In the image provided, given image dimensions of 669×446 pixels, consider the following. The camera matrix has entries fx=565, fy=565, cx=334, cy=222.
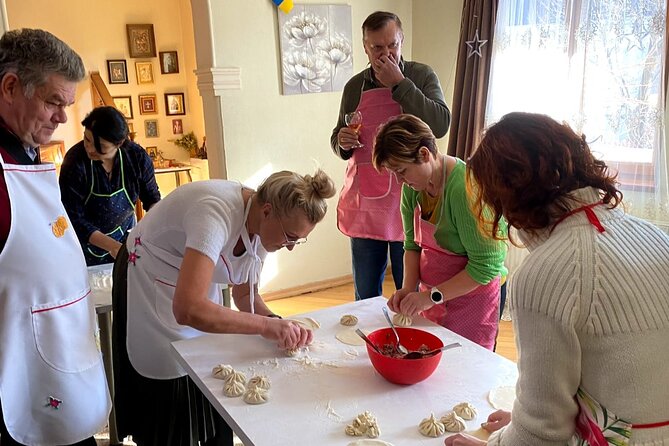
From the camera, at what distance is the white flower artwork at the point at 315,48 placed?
3.69 meters

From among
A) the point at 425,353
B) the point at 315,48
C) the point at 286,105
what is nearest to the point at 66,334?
the point at 425,353

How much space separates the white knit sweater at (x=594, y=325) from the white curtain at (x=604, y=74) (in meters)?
1.82

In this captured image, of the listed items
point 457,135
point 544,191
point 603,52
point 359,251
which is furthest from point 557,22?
point 544,191

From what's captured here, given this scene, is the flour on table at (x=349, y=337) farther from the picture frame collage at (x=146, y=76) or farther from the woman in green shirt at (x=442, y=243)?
the picture frame collage at (x=146, y=76)

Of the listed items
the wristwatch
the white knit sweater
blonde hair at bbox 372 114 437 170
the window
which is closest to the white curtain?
the window

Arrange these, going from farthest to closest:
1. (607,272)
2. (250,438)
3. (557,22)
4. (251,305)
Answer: (557,22), (251,305), (250,438), (607,272)

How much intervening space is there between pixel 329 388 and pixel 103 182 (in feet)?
5.26

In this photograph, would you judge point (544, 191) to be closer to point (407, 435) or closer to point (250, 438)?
point (407, 435)

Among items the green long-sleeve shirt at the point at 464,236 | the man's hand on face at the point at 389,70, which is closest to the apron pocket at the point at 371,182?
the man's hand on face at the point at 389,70

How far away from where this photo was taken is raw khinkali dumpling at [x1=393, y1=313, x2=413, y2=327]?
1.63 metres

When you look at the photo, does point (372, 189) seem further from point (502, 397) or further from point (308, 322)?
point (502, 397)

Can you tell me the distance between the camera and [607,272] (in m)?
0.81

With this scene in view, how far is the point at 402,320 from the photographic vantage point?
1639 mm

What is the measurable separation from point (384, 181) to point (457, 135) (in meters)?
1.35
